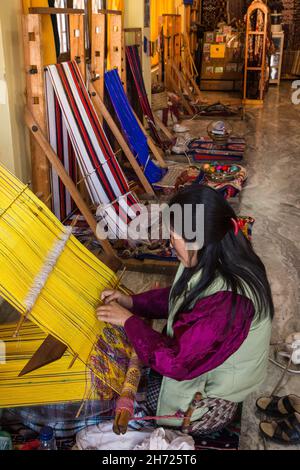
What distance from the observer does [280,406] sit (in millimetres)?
2117

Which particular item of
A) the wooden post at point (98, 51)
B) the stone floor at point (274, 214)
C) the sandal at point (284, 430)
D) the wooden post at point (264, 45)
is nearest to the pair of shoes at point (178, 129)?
the stone floor at point (274, 214)

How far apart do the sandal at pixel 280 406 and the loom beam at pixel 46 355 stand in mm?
893

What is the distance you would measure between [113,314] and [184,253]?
13.9 inches

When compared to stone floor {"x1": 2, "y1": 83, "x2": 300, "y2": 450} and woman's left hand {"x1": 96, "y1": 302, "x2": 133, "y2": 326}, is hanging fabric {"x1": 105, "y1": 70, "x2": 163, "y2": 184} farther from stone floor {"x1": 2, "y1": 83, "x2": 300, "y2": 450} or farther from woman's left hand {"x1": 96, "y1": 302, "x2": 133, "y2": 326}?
woman's left hand {"x1": 96, "y1": 302, "x2": 133, "y2": 326}

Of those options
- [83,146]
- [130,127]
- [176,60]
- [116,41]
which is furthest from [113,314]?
[176,60]

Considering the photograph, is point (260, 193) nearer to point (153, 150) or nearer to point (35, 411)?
point (153, 150)

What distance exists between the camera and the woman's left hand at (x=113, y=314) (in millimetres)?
1751

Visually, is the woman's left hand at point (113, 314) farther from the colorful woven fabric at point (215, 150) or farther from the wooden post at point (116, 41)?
the colorful woven fabric at point (215, 150)

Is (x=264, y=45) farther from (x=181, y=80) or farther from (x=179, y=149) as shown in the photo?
(x=179, y=149)

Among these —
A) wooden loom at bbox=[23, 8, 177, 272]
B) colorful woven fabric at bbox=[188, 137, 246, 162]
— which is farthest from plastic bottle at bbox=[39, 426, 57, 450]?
colorful woven fabric at bbox=[188, 137, 246, 162]

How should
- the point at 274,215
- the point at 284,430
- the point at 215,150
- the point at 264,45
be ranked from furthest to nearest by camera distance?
1. the point at 264,45
2. the point at 215,150
3. the point at 274,215
4. the point at 284,430

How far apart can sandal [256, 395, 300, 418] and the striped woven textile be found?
5.45 ft

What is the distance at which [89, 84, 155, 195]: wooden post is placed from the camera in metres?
4.10

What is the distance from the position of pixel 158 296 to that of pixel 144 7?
472 centimetres
